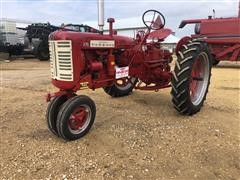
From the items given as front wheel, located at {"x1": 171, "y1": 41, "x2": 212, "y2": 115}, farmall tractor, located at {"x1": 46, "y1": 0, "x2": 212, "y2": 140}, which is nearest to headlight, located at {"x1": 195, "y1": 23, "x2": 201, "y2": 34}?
farmall tractor, located at {"x1": 46, "y1": 0, "x2": 212, "y2": 140}

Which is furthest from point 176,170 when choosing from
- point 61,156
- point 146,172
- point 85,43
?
point 85,43

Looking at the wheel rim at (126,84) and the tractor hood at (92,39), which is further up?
the tractor hood at (92,39)

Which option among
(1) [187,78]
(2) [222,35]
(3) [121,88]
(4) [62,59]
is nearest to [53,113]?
(4) [62,59]

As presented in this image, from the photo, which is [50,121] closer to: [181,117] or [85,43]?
[85,43]

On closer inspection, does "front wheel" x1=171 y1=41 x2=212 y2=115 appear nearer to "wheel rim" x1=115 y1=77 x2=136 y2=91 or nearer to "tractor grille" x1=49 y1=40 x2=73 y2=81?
"wheel rim" x1=115 y1=77 x2=136 y2=91

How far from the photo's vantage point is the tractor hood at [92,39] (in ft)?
15.1

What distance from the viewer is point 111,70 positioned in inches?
211

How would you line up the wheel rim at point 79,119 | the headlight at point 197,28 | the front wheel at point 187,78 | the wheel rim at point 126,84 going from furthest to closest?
1. the headlight at point 197,28
2. the wheel rim at point 126,84
3. the front wheel at point 187,78
4. the wheel rim at point 79,119

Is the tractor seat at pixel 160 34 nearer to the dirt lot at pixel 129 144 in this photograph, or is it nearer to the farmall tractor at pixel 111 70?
the farmall tractor at pixel 111 70

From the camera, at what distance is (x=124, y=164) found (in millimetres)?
3893

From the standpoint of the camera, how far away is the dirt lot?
3750mm

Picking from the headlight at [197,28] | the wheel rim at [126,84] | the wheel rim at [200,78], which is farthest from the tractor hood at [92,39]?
the headlight at [197,28]

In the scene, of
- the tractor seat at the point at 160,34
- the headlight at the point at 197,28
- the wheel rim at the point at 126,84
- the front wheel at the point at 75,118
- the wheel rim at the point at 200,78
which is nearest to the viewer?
the front wheel at the point at 75,118

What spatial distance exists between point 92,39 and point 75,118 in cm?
116
